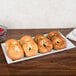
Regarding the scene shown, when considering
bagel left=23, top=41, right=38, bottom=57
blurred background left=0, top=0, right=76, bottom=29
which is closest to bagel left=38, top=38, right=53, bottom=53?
bagel left=23, top=41, right=38, bottom=57

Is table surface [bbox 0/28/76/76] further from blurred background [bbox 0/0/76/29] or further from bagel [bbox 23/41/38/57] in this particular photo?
blurred background [bbox 0/0/76/29]

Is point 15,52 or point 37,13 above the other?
point 37,13

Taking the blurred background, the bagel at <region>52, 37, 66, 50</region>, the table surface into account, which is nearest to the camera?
the table surface

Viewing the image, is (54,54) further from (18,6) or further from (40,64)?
(18,6)

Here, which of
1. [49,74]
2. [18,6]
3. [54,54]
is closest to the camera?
[49,74]

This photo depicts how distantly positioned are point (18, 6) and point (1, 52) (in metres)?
0.31

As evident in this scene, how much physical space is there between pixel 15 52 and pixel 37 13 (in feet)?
1.18

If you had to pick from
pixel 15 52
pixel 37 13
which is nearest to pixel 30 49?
pixel 15 52

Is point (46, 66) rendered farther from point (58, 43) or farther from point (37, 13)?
point (37, 13)

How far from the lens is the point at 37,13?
0.92m

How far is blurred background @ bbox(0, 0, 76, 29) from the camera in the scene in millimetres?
886

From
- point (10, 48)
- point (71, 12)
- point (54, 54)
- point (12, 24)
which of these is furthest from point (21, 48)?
point (71, 12)

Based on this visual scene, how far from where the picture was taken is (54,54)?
0.71 meters

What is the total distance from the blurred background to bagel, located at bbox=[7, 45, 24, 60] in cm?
31
